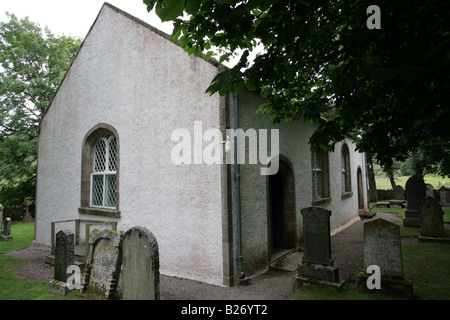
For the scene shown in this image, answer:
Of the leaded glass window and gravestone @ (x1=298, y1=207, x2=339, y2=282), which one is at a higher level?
the leaded glass window

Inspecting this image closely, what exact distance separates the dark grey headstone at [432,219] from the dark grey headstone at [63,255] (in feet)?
34.1

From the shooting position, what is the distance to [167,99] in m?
6.96

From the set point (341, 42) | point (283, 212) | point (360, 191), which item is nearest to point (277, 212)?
point (283, 212)

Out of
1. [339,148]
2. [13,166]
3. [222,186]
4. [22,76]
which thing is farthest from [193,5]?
[22,76]

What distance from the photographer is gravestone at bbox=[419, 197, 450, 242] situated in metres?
8.54

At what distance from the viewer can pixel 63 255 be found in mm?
5727

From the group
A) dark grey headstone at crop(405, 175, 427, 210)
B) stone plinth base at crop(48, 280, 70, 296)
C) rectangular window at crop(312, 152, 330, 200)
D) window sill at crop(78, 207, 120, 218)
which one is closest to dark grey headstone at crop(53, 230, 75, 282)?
stone plinth base at crop(48, 280, 70, 296)

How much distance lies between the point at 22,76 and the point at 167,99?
15.4m

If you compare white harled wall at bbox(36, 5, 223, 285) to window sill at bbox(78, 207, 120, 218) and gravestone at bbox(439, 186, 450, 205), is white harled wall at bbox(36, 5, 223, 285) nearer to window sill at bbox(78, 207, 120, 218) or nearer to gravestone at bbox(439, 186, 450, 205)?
window sill at bbox(78, 207, 120, 218)

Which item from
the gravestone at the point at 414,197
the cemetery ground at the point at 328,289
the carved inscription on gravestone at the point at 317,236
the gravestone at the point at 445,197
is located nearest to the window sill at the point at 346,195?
the gravestone at the point at 414,197

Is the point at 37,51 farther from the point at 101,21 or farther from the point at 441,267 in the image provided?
the point at 441,267
